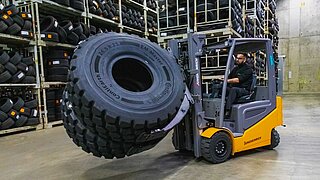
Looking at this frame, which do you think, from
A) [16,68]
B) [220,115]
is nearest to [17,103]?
[16,68]

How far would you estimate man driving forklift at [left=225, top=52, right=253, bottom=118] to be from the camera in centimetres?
352

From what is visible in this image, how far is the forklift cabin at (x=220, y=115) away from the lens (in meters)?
3.28

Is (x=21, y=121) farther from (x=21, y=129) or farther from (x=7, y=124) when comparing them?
(x=7, y=124)

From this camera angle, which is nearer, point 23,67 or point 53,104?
point 23,67

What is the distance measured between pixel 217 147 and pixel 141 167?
997 mm

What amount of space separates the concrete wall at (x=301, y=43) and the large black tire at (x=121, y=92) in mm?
16040

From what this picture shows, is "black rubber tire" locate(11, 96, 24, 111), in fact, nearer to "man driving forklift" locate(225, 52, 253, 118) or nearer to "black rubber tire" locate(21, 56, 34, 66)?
"black rubber tire" locate(21, 56, 34, 66)

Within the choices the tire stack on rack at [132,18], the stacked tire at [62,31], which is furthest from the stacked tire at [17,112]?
the tire stack on rack at [132,18]

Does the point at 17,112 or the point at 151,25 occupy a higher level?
the point at 151,25

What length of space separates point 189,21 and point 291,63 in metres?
12.0

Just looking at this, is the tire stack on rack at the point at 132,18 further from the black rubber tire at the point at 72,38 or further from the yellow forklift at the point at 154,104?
the yellow forklift at the point at 154,104

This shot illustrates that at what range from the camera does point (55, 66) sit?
642 cm

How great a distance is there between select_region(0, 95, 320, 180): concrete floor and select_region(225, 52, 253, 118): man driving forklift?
2.65ft

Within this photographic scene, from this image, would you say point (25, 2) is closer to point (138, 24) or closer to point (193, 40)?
point (138, 24)
